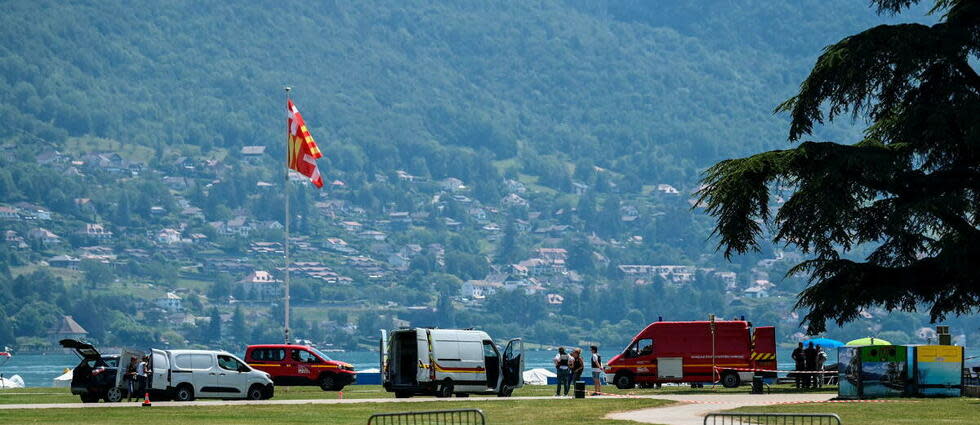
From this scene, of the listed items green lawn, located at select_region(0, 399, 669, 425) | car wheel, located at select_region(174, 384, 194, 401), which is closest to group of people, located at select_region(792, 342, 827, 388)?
green lawn, located at select_region(0, 399, 669, 425)

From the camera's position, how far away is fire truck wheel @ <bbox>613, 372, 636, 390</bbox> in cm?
5628

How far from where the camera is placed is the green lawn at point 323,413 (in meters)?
35.1

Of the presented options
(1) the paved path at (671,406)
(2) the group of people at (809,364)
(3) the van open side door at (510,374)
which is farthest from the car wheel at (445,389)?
(2) the group of people at (809,364)

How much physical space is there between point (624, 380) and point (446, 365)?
1088 cm

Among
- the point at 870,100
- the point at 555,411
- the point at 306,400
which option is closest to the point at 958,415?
the point at 555,411

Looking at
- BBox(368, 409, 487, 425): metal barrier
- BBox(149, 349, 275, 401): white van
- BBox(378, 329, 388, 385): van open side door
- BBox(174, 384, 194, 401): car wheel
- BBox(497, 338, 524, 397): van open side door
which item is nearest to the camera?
BBox(368, 409, 487, 425): metal barrier

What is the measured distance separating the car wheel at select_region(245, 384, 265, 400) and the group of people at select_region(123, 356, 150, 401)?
306 cm

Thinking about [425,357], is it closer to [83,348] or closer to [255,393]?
[255,393]

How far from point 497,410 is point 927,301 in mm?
12430

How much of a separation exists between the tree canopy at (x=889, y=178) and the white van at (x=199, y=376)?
13.3 m

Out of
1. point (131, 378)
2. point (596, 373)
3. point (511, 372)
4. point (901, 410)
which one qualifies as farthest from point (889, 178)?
point (131, 378)

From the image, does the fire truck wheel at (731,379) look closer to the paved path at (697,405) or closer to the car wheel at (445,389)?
the paved path at (697,405)

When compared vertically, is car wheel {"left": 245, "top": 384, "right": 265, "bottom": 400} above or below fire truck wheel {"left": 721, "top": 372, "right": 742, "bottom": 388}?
below

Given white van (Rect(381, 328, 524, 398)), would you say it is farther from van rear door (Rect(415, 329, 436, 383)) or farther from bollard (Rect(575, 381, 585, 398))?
bollard (Rect(575, 381, 585, 398))
